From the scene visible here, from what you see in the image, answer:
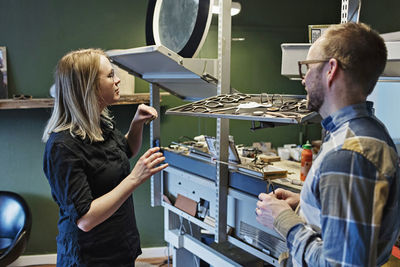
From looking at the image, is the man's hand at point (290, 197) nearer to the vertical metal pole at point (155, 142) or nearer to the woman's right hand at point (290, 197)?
the woman's right hand at point (290, 197)

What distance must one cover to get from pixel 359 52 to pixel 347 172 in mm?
320

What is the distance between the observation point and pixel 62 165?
139cm

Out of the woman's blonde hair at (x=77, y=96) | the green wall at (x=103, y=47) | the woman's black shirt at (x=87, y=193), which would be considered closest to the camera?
the woman's black shirt at (x=87, y=193)

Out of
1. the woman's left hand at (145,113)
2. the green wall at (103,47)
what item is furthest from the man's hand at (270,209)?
the green wall at (103,47)

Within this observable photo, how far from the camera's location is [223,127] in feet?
5.74

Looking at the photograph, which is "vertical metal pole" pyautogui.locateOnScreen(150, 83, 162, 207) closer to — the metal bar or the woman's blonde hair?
the metal bar

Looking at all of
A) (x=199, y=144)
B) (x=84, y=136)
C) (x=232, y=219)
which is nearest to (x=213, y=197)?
(x=232, y=219)

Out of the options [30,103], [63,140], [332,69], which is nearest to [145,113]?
[63,140]

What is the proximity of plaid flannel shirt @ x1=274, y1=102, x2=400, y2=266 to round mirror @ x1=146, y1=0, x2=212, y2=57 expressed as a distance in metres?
1.01

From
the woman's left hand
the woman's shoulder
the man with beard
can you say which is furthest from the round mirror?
the man with beard

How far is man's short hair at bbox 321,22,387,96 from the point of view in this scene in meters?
0.94

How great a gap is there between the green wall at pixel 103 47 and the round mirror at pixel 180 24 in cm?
109

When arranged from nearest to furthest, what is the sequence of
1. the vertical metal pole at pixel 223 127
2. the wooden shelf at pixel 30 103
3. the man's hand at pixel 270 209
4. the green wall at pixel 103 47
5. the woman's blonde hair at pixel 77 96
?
the man's hand at pixel 270 209
the woman's blonde hair at pixel 77 96
the vertical metal pole at pixel 223 127
the wooden shelf at pixel 30 103
the green wall at pixel 103 47

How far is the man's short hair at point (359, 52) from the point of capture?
939 mm
